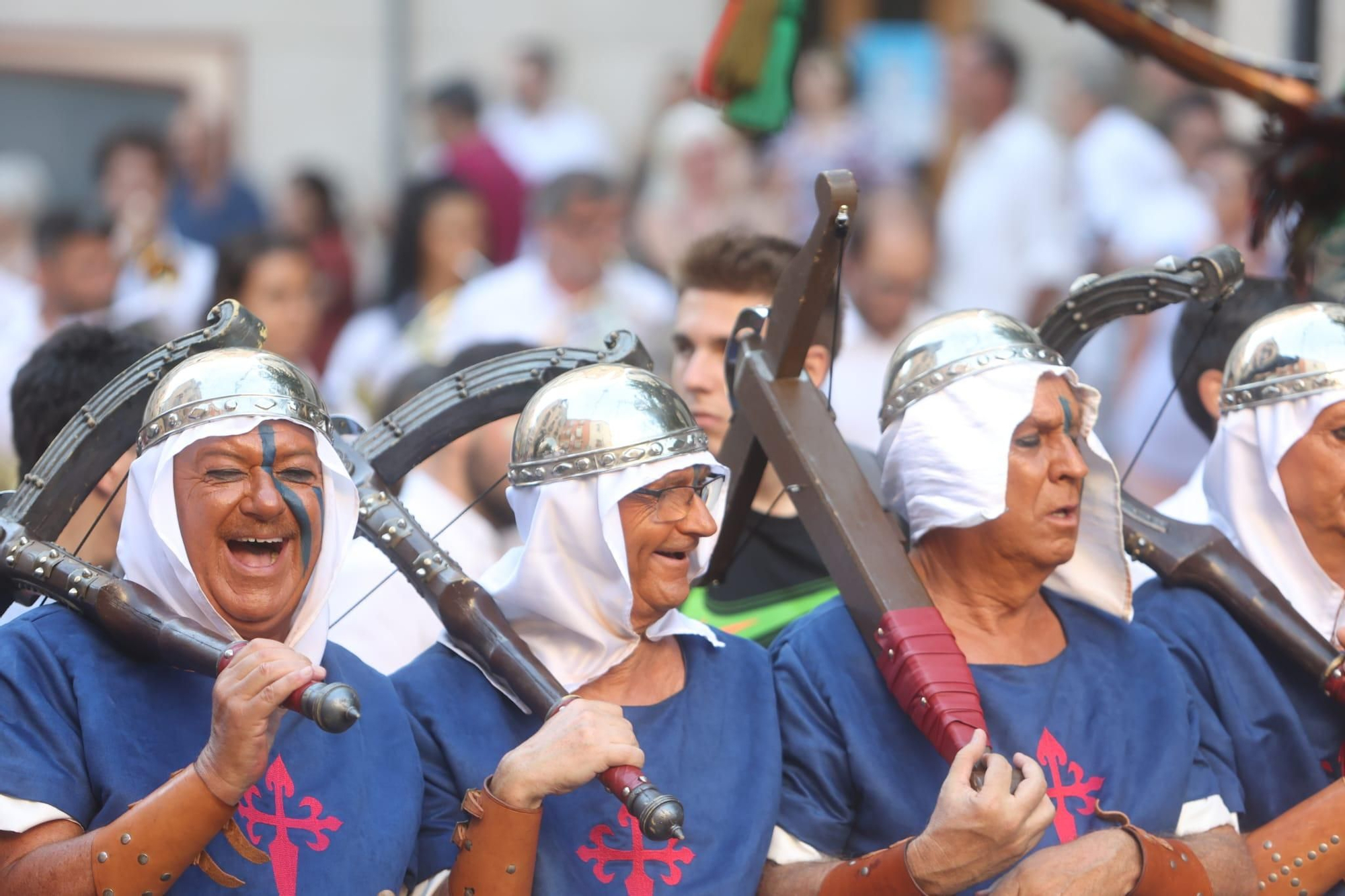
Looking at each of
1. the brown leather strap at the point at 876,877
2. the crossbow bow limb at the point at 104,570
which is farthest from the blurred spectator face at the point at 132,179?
the brown leather strap at the point at 876,877

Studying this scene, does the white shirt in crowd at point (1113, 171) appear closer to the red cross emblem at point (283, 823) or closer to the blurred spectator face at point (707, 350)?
the blurred spectator face at point (707, 350)

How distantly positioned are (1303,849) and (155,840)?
87.6 inches

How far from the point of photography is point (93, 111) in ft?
43.7

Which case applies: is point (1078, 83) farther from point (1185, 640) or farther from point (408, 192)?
point (1185, 640)

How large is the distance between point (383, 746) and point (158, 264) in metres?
3.19

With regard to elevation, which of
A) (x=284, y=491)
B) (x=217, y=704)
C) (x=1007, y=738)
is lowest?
(x=1007, y=738)

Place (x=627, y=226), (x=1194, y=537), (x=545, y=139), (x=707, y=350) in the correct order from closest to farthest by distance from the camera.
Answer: (x=1194, y=537) → (x=707, y=350) → (x=627, y=226) → (x=545, y=139)

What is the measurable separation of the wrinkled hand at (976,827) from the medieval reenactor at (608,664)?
37cm

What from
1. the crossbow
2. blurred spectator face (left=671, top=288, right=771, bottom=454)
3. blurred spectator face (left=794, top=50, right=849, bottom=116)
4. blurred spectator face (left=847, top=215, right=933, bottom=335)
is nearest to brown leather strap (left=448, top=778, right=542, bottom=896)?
blurred spectator face (left=671, top=288, right=771, bottom=454)

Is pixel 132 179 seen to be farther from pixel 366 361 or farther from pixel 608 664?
pixel 608 664

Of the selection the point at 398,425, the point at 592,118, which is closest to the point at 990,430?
the point at 398,425

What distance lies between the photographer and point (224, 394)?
331 cm

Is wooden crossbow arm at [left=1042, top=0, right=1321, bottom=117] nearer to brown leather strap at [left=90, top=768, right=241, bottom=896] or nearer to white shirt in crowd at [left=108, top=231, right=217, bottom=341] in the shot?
brown leather strap at [left=90, top=768, right=241, bottom=896]

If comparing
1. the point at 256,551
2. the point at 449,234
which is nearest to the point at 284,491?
the point at 256,551
